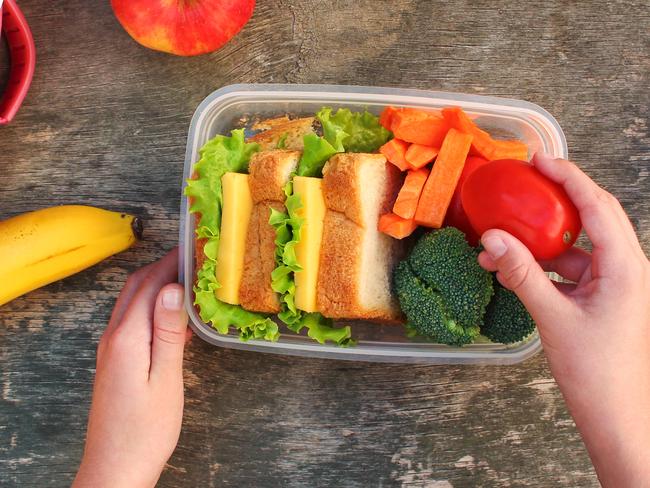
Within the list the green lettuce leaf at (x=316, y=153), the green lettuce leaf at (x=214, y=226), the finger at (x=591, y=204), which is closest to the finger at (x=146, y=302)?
the green lettuce leaf at (x=214, y=226)

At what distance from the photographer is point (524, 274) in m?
1.01

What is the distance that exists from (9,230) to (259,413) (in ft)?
2.36

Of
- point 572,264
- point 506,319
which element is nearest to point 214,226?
point 506,319

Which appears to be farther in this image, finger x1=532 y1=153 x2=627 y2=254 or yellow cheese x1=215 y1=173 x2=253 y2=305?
yellow cheese x1=215 y1=173 x2=253 y2=305

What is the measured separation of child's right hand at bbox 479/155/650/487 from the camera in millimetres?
1025

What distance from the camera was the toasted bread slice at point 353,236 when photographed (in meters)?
1.18

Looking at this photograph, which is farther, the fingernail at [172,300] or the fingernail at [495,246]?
the fingernail at [172,300]

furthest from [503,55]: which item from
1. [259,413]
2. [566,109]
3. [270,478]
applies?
[270,478]

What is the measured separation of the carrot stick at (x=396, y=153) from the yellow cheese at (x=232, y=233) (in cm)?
29

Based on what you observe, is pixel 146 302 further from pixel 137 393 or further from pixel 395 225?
pixel 395 225

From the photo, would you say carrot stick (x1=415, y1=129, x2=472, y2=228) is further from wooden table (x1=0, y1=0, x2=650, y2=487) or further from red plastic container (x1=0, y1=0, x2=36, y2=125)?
red plastic container (x1=0, y1=0, x2=36, y2=125)

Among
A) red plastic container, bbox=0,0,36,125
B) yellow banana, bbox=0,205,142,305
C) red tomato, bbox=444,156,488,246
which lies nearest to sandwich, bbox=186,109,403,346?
red tomato, bbox=444,156,488,246

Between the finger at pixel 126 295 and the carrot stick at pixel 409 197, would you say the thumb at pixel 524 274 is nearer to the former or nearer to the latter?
the carrot stick at pixel 409 197

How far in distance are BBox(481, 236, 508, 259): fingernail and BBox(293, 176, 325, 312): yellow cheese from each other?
339mm
